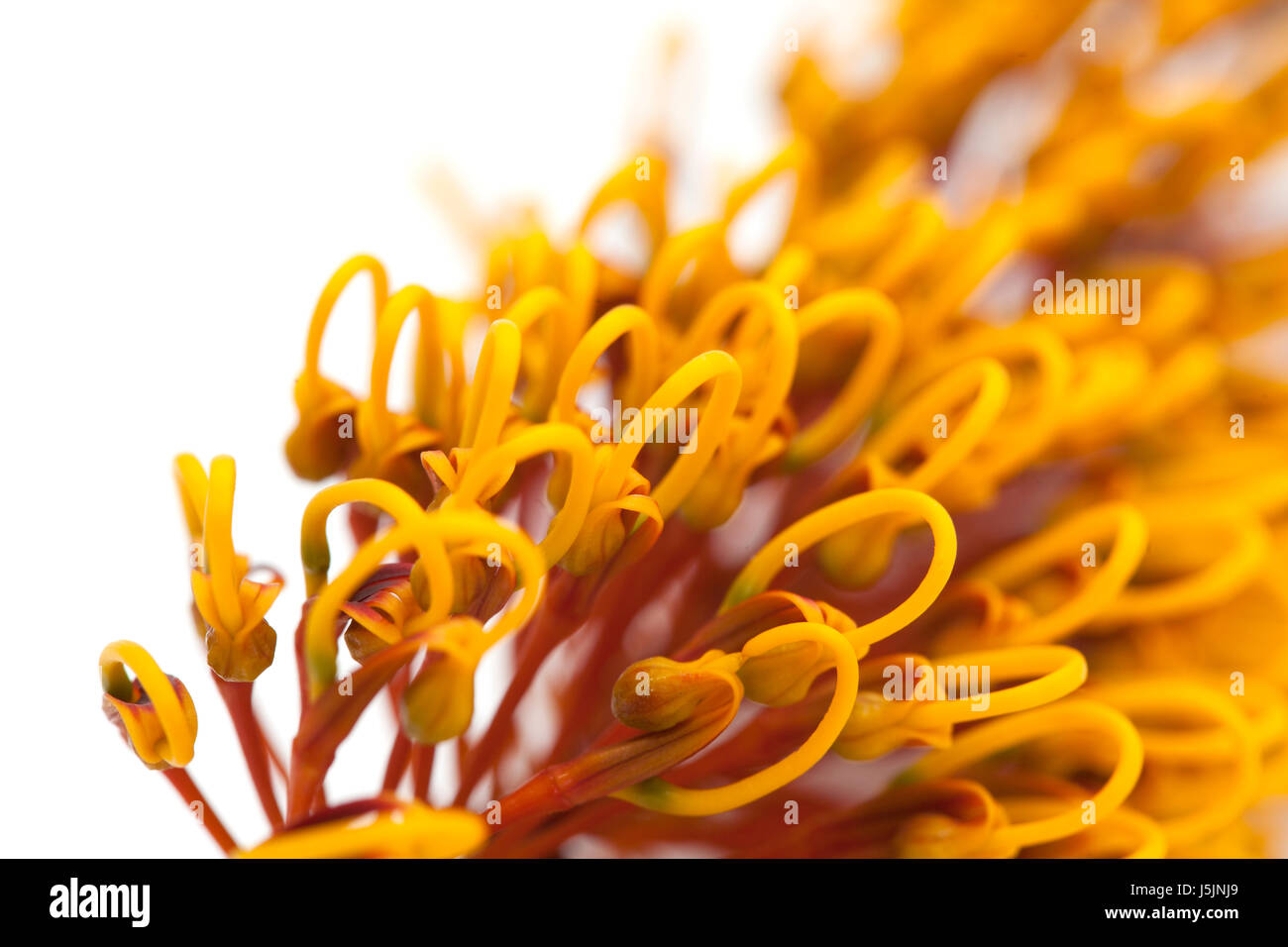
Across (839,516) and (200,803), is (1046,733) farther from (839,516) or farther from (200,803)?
(200,803)

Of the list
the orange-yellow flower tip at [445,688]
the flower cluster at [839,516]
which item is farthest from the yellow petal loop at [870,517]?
the orange-yellow flower tip at [445,688]

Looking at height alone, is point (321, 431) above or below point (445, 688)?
above

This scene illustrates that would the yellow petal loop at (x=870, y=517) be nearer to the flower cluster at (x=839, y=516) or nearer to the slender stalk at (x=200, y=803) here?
the flower cluster at (x=839, y=516)

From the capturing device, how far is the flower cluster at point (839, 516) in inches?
14.1

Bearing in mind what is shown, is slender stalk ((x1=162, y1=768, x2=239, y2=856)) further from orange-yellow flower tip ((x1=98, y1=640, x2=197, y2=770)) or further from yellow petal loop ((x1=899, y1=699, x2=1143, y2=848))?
yellow petal loop ((x1=899, y1=699, x2=1143, y2=848))

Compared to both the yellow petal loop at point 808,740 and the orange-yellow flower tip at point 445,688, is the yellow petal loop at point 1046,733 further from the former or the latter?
the orange-yellow flower tip at point 445,688

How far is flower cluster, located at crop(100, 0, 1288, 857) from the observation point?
36 centimetres

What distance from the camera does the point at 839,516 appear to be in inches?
15.3

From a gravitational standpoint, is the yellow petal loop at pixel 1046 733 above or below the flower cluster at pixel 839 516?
below

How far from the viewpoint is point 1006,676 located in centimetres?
42

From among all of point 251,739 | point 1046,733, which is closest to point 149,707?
point 251,739

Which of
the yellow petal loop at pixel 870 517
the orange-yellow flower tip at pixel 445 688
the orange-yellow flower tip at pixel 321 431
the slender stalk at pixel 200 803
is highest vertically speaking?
the orange-yellow flower tip at pixel 321 431
